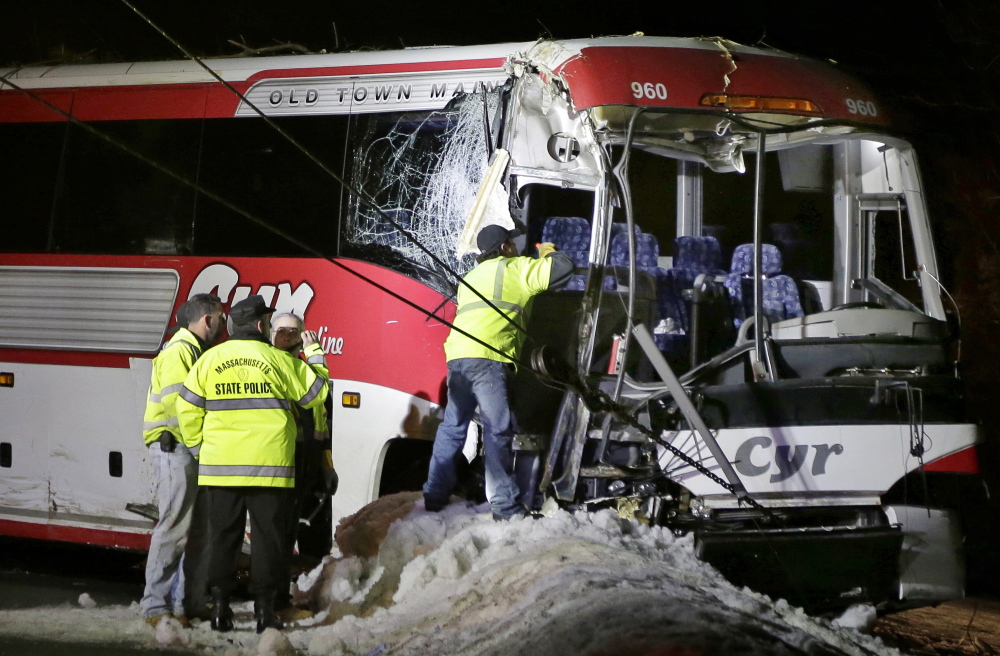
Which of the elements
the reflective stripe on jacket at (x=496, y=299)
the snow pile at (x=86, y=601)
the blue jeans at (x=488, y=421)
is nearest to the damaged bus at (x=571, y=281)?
the blue jeans at (x=488, y=421)

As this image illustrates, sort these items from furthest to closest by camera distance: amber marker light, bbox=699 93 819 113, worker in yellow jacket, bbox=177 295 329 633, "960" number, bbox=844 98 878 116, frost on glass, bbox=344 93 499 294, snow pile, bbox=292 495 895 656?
1. frost on glass, bbox=344 93 499 294
2. "960" number, bbox=844 98 878 116
3. amber marker light, bbox=699 93 819 113
4. worker in yellow jacket, bbox=177 295 329 633
5. snow pile, bbox=292 495 895 656

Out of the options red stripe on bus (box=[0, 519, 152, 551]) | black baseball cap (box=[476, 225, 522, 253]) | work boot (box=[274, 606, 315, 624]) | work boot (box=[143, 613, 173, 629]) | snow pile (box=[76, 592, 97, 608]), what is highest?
black baseball cap (box=[476, 225, 522, 253])

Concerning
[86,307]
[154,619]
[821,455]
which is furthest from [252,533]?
[821,455]

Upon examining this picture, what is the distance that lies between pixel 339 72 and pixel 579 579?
4008 millimetres

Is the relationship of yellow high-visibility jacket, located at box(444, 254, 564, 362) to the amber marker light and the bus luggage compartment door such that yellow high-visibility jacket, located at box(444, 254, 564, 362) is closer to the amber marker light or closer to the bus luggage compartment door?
the amber marker light

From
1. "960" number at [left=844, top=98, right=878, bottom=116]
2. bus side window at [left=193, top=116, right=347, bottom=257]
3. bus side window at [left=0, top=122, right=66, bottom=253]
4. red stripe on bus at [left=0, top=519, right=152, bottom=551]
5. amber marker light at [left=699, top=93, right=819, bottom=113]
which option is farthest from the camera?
bus side window at [left=0, top=122, right=66, bottom=253]

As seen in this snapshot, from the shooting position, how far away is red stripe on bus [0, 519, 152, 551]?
24.7ft

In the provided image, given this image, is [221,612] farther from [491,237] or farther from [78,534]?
[491,237]

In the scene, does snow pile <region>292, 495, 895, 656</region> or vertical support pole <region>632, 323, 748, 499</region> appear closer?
snow pile <region>292, 495, 895, 656</region>

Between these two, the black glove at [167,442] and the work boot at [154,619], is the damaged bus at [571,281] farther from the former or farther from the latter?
the work boot at [154,619]

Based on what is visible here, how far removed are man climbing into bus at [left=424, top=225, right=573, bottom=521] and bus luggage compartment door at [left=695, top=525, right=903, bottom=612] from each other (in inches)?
49.3

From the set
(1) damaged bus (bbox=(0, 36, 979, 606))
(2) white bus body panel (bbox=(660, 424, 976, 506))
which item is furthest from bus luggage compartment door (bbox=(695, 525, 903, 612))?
(2) white bus body panel (bbox=(660, 424, 976, 506))

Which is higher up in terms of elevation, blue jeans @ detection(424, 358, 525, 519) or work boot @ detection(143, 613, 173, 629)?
blue jeans @ detection(424, 358, 525, 519)

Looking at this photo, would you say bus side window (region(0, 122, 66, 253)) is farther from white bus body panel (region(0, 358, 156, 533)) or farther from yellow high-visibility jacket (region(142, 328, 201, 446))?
yellow high-visibility jacket (region(142, 328, 201, 446))
